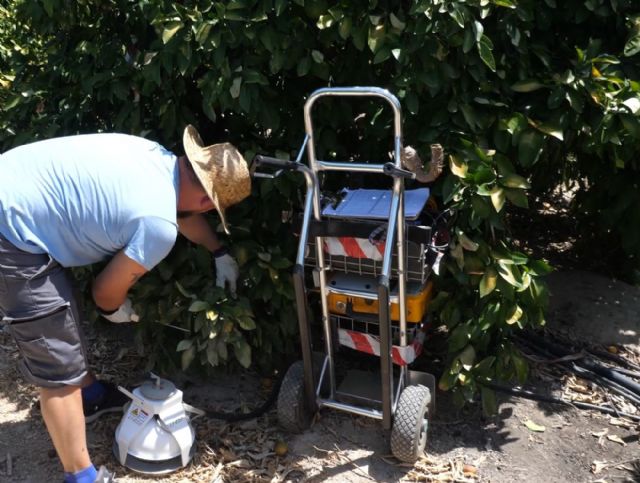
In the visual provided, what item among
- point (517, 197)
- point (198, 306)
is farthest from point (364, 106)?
point (198, 306)

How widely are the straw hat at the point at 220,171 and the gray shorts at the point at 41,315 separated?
0.70 m

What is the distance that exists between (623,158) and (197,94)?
7.22ft

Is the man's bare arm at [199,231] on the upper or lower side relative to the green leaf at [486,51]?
lower

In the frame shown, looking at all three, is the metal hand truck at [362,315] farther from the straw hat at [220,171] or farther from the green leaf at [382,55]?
the green leaf at [382,55]

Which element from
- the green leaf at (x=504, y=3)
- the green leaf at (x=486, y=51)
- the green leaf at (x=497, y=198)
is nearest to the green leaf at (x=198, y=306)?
the green leaf at (x=497, y=198)

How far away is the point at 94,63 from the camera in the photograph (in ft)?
11.8

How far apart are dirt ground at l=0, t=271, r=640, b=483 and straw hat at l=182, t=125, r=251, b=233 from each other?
4.01 feet

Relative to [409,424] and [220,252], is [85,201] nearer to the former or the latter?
[220,252]

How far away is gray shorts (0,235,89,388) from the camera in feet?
8.93

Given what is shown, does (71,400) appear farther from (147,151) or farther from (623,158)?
(623,158)

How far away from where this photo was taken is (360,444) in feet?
11.3

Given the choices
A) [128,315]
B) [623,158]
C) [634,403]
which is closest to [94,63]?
[128,315]

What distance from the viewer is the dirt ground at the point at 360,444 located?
3.28 metres

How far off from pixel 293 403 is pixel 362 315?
556 mm
